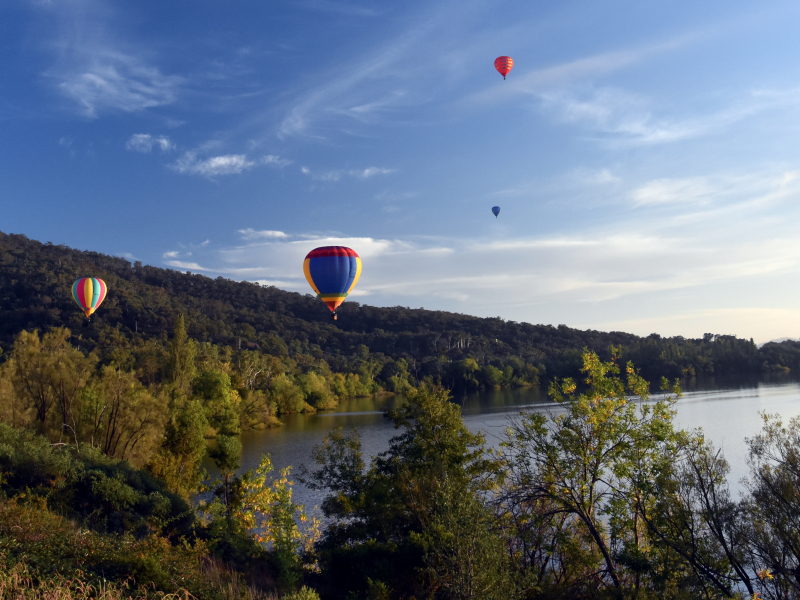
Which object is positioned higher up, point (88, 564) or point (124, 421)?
point (124, 421)

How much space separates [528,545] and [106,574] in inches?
448

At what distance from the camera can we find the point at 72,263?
399 feet

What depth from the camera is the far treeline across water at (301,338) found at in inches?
3196

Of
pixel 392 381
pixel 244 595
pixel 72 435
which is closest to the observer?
pixel 244 595

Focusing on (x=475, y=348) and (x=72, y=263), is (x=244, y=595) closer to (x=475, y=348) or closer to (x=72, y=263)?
(x=72, y=263)

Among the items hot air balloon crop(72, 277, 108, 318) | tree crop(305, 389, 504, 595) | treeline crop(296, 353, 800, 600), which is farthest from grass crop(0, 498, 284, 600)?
hot air balloon crop(72, 277, 108, 318)

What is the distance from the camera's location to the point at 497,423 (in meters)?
52.1

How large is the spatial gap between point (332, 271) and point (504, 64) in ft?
53.5

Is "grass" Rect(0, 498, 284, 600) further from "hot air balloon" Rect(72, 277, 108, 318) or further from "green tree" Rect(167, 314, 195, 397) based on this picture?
"green tree" Rect(167, 314, 195, 397)

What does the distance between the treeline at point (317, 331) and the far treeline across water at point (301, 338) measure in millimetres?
310

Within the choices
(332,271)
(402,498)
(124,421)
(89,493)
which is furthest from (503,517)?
(124,421)

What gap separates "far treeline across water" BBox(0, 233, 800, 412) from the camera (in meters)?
81.2

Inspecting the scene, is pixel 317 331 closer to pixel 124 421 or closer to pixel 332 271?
pixel 124 421

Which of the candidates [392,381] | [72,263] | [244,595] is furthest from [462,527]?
[72,263]
